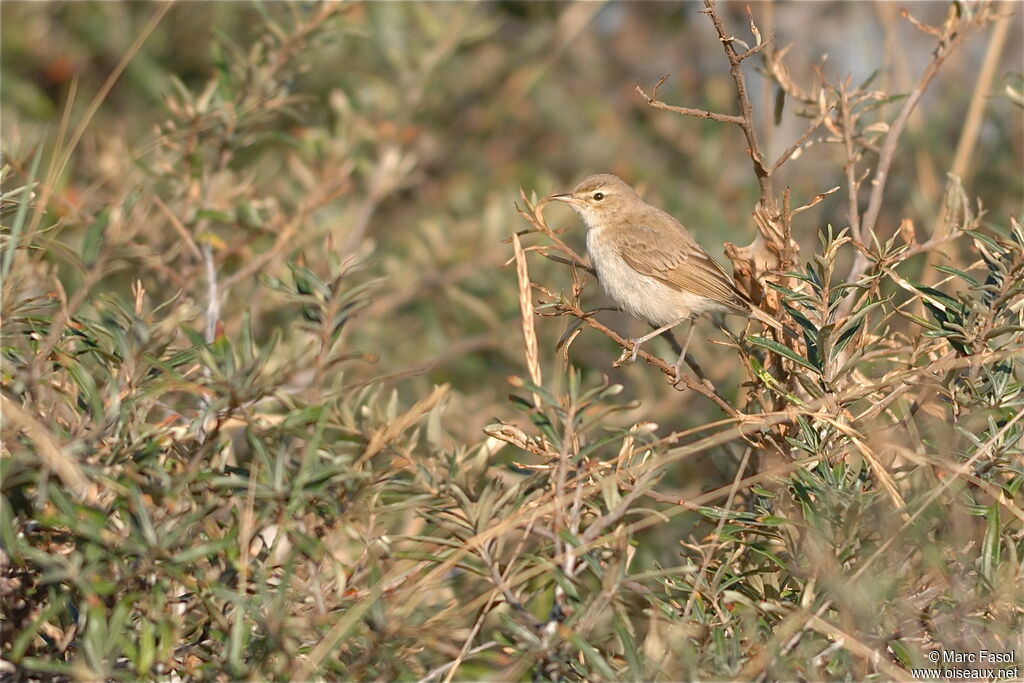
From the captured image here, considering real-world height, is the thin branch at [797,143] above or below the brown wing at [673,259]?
above

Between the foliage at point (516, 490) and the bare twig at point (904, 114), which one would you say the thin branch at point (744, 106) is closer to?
the foliage at point (516, 490)

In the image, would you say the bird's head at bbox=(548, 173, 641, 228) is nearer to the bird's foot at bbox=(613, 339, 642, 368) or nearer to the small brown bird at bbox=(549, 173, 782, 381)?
the small brown bird at bbox=(549, 173, 782, 381)

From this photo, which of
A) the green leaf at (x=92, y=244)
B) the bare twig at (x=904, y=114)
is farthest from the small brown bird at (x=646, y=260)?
the green leaf at (x=92, y=244)

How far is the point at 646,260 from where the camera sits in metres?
4.54

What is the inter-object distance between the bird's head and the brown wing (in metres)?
0.16

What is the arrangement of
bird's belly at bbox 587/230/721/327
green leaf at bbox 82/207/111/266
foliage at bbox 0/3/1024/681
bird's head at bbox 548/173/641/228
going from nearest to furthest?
foliage at bbox 0/3/1024/681 → green leaf at bbox 82/207/111/266 → bird's belly at bbox 587/230/721/327 → bird's head at bbox 548/173/641/228

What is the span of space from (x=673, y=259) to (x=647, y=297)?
0.32 meters

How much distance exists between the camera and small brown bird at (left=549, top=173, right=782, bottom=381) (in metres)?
4.28

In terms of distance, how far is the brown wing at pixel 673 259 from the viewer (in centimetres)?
432

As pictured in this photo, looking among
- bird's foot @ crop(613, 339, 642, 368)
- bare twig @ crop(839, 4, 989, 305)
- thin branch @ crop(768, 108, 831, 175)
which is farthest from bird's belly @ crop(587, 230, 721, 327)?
thin branch @ crop(768, 108, 831, 175)

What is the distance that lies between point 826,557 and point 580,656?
23.4 inches

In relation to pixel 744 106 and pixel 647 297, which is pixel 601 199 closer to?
pixel 647 297

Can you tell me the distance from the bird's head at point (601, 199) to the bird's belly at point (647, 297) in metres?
0.38

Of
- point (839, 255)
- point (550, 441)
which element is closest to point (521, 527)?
point (550, 441)
